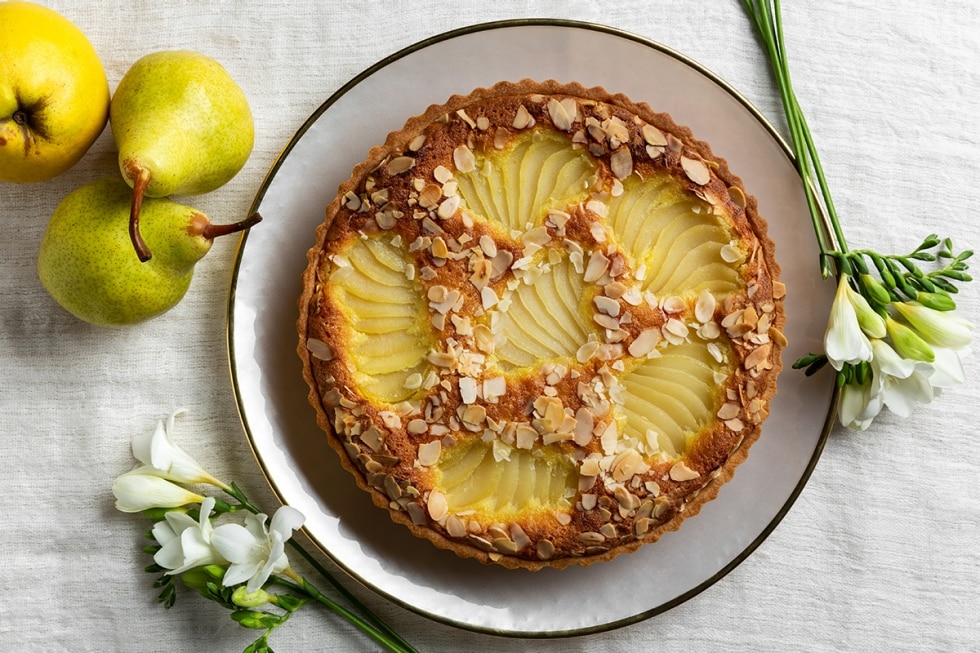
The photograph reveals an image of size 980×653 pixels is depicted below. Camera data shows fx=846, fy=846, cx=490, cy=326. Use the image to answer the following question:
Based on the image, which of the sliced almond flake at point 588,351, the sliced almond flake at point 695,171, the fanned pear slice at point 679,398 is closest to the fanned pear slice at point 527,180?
the sliced almond flake at point 695,171

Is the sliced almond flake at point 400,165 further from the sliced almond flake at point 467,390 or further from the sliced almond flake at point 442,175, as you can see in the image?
the sliced almond flake at point 467,390

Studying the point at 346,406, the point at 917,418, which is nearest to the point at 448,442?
the point at 346,406

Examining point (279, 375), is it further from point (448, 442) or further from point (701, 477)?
point (701, 477)

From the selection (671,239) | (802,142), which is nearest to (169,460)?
(671,239)

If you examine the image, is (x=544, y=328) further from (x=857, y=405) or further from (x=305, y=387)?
(x=857, y=405)

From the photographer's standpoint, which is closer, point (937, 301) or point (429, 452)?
point (429, 452)

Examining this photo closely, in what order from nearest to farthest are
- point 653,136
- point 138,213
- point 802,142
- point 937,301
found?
1. point 138,213
2. point 653,136
3. point 937,301
4. point 802,142

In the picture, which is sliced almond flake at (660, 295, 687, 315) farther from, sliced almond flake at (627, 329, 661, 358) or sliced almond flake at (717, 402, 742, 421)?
sliced almond flake at (717, 402, 742, 421)
